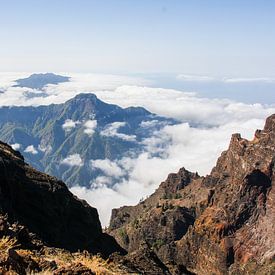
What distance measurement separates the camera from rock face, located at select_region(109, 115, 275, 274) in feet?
424

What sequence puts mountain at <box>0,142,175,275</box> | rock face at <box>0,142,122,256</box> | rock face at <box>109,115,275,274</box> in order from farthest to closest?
rock face at <box>109,115,275,274</box>
rock face at <box>0,142,122,256</box>
mountain at <box>0,142,175,275</box>

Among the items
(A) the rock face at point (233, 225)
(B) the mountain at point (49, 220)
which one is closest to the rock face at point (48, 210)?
(B) the mountain at point (49, 220)

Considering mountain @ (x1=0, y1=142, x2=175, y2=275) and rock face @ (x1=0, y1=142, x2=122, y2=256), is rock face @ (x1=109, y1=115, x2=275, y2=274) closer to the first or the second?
rock face @ (x1=0, y1=142, x2=122, y2=256)

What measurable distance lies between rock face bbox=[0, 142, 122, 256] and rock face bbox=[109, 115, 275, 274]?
6910 cm

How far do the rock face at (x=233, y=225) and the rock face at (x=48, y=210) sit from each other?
69099 millimetres

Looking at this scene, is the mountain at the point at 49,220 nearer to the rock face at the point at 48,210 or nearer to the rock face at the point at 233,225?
the rock face at the point at 48,210

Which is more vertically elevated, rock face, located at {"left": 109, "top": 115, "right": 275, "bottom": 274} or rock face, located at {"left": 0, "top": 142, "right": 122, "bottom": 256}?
rock face, located at {"left": 0, "top": 142, "right": 122, "bottom": 256}

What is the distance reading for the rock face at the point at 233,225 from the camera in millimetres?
129250

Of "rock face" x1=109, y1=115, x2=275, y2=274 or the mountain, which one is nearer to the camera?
the mountain

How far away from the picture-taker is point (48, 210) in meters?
47.2

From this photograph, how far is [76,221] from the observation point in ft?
173

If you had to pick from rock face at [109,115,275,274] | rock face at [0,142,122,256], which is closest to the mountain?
rock face at [0,142,122,256]

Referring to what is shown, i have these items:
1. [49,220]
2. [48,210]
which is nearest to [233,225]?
[48,210]

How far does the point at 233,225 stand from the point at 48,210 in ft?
323
